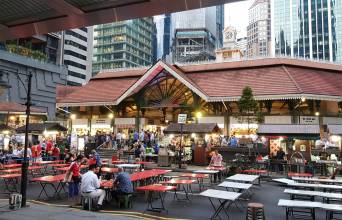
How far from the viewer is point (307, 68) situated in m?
35.3

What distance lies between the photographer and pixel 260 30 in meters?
188

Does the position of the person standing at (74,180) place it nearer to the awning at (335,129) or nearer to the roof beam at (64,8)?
the roof beam at (64,8)

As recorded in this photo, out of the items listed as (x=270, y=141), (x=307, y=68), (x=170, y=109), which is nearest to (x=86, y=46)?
(x=170, y=109)

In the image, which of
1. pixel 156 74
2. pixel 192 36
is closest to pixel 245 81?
pixel 156 74

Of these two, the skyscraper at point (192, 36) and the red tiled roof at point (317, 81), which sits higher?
the skyscraper at point (192, 36)

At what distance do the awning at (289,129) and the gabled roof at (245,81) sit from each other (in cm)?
762

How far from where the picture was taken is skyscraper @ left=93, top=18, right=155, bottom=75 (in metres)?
112

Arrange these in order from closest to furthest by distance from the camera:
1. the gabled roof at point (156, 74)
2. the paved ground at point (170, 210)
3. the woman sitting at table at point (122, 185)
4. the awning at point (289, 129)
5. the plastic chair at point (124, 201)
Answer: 1. the paved ground at point (170, 210)
2. the woman sitting at table at point (122, 185)
3. the plastic chair at point (124, 201)
4. the awning at point (289, 129)
5. the gabled roof at point (156, 74)

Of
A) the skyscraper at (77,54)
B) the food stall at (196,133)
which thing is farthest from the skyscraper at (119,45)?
the food stall at (196,133)

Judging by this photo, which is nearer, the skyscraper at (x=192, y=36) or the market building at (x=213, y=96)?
the market building at (x=213, y=96)

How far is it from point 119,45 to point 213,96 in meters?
84.8

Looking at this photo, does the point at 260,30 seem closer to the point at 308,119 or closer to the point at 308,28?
the point at 308,28

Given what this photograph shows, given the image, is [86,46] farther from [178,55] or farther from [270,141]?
[270,141]

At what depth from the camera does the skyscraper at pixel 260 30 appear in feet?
610
